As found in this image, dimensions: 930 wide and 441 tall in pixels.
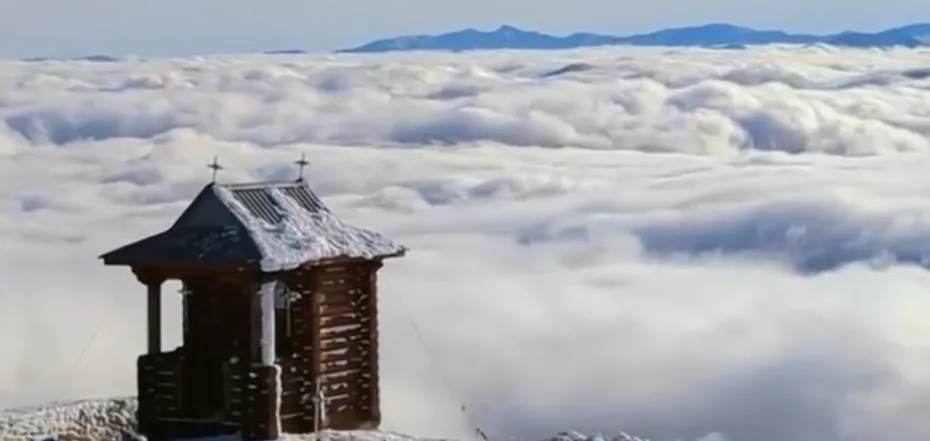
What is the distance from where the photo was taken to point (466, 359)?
2867 inches

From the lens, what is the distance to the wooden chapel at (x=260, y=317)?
27359mm

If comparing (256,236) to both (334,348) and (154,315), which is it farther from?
(334,348)

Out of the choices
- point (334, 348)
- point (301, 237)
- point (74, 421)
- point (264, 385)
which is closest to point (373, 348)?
point (334, 348)

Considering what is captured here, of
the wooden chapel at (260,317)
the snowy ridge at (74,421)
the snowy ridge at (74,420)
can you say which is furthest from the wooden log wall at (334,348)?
the snowy ridge at (74,420)

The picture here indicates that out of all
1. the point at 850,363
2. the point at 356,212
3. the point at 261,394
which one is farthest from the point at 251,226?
the point at 356,212

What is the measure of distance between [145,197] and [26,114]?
14.1 meters

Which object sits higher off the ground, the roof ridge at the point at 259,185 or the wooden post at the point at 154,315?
the roof ridge at the point at 259,185

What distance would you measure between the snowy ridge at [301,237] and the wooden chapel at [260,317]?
19 millimetres

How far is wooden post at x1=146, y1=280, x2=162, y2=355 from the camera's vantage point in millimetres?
28203

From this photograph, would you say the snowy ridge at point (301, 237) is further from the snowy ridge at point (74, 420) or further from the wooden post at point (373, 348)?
the snowy ridge at point (74, 420)

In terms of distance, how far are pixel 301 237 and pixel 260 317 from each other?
3.78ft

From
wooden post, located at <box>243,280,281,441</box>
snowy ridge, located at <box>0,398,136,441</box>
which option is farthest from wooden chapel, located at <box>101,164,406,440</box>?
snowy ridge, located at <box>0,398,136,441</box>

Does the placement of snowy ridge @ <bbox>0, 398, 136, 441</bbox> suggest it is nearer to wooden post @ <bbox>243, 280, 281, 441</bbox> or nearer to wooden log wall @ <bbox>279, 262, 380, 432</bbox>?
wooden log wall @ <bbox>279, 262, 380, 432</bbox>

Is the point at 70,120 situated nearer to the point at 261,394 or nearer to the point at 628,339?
the point at 628,339
